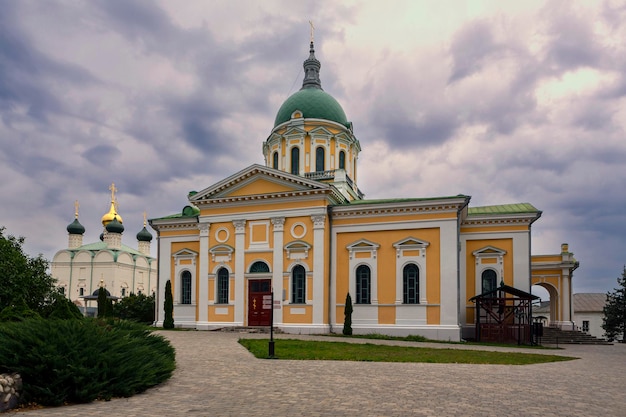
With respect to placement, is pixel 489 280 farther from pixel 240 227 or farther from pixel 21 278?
pixel 21 278

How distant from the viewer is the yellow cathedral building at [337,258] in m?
29.3

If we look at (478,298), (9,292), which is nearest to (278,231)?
(478,298)

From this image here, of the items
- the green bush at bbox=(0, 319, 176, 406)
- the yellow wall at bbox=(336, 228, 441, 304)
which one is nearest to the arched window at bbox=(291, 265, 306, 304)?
the yellow wall at bbox=(336, 228, 441, 304)

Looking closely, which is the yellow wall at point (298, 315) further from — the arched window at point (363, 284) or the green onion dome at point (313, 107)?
the green onion dome at point (313, 107)

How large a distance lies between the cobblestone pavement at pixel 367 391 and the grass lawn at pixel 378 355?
3.39 ft

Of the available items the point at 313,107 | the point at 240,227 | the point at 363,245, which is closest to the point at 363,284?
the point at 363,245

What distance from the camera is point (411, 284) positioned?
97.8 ft

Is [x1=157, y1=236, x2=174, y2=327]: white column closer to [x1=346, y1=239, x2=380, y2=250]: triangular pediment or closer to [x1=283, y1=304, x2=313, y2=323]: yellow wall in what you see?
[x1=283, y1=304, x2=313, y2=323]: yellow wall

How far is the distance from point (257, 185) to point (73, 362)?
22257 millimetres

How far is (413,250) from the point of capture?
29.8m

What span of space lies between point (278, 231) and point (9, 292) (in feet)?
45.8

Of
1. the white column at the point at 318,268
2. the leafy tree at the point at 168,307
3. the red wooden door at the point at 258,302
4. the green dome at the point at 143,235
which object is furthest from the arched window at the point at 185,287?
the green dome at the point at 143,235

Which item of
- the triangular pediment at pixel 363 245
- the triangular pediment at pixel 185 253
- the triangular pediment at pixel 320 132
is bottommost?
the triangular pediment at pixel 185 253

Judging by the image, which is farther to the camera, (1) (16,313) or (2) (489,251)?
(2) (489,251)
